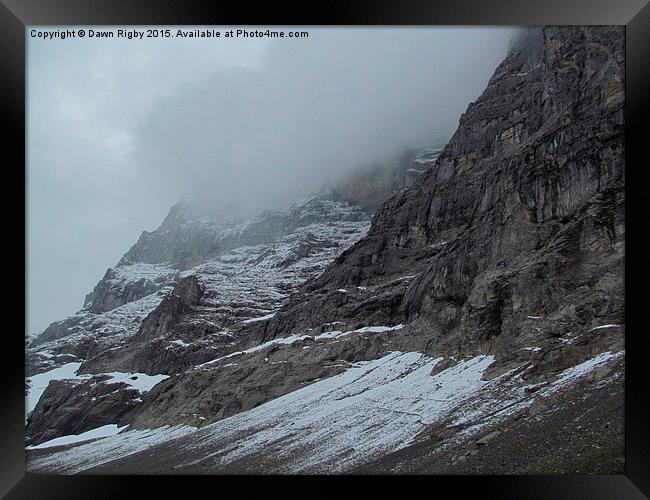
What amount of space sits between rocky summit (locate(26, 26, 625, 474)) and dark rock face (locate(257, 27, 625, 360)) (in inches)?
8.6

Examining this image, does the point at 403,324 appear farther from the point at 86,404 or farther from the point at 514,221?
the point at 86,404

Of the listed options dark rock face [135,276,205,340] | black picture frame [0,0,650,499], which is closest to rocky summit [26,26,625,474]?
dark rock face [135,276,205,340]

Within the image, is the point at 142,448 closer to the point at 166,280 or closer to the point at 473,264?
the point at 473,264

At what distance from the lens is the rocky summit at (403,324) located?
64.6ft

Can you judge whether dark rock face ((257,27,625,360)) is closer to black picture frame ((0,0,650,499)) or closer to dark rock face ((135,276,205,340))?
black picture frame ((0,0,650,499))

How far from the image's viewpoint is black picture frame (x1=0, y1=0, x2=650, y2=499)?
10094 mm
